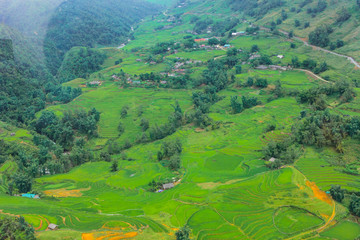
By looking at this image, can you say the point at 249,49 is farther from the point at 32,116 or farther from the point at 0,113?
the point at 0,113

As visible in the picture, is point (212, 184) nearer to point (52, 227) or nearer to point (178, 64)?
point (52, 227)

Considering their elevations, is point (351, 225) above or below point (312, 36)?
below

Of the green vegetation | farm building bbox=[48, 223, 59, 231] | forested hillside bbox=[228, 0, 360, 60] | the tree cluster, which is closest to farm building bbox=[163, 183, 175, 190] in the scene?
the tree cluster

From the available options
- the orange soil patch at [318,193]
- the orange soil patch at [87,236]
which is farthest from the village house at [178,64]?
the orange soil patch at [87,236]

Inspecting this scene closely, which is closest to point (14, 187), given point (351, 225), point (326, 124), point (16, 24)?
point (351, 225)

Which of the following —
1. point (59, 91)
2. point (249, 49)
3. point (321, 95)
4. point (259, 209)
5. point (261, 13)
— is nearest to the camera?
point (259, 209)

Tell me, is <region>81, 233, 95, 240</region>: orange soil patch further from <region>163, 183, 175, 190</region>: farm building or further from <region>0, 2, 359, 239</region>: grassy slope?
<region>163, 183, 175, 190</region>: farm building

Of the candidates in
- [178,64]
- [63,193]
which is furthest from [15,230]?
[178,64]
